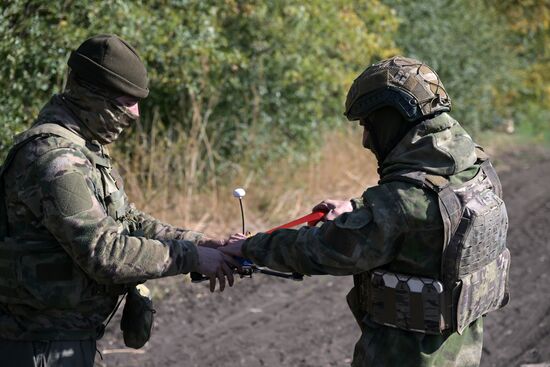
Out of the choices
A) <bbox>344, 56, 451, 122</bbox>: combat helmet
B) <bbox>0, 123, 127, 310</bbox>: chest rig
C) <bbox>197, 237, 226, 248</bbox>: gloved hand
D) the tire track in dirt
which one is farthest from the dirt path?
<bbox>344, 56, 451, 122</bbox>: combat helmet

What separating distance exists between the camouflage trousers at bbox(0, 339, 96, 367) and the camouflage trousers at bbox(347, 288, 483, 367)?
3.96ft

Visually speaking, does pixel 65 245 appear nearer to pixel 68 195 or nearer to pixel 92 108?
pixel 68 195

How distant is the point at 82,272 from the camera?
366 cm

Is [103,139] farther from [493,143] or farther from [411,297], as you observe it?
[493,143]

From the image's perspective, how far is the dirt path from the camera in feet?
21.0

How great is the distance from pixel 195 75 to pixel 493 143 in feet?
31.3

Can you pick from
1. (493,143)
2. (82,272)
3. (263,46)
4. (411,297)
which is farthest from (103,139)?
(493,143)

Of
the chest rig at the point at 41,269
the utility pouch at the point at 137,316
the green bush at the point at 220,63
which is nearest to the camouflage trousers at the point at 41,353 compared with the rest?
the chest rig at the point at 41,269

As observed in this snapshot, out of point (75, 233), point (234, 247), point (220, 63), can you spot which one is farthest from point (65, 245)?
point (220, 63)

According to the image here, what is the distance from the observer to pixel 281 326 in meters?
7.11

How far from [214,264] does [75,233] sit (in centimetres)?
67

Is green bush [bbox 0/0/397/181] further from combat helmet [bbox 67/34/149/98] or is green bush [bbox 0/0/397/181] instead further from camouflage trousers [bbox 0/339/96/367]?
camouflage trousers [bbox 0/339/96/367]

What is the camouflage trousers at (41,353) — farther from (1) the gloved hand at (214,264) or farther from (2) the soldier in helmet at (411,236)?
(2) the soldier in helmet at (411,236)

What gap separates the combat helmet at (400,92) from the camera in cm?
356
